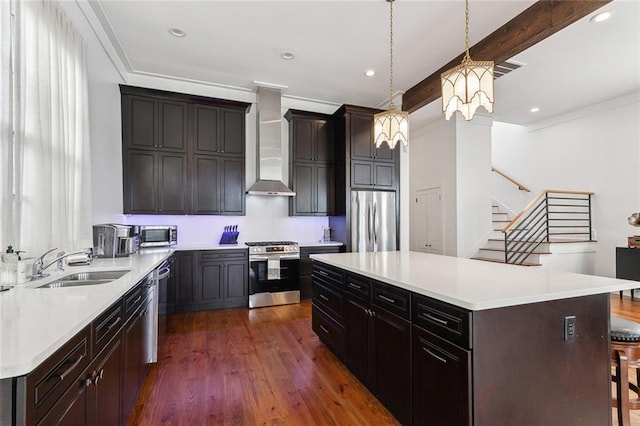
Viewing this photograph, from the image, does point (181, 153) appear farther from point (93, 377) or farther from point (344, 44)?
point (93, 377)

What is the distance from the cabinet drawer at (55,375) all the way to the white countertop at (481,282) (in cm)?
158

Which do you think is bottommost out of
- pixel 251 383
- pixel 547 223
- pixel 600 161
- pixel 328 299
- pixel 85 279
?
pixel 251 383

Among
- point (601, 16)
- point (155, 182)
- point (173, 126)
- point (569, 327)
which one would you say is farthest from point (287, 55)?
point (569, 327)

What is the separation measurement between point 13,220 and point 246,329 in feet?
8.14

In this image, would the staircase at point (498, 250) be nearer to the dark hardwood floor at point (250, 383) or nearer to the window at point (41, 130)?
the dark hardwood floor at point (250, 383)

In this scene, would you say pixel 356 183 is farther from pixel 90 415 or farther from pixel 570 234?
pixel 570 234

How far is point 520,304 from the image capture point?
4.77ft

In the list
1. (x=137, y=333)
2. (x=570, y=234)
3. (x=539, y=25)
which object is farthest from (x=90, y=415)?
(x=570, y=234)

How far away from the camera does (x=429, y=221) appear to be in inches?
265

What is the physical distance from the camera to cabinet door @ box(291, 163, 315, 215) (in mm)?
5039

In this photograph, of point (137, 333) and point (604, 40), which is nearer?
point (137, 333)

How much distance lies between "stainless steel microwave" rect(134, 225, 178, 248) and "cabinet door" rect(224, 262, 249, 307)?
34.5 inches

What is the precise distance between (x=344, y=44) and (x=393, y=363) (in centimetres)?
361

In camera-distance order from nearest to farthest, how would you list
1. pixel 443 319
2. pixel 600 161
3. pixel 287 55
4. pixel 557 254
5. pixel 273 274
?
pixel 443 319, pixel 287 55, pixel 273 274, pixel 557 254, pixel 600 161
